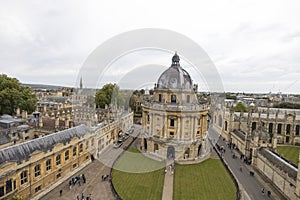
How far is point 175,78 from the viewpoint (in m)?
29.5

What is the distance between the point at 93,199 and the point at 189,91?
19490 mm

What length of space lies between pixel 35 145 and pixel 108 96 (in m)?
38.6

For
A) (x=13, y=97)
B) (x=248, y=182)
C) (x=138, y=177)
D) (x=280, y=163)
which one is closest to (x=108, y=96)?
(x=13, y=97)

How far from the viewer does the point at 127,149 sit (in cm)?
3206

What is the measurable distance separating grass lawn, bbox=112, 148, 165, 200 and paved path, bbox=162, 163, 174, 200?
42 centimetres

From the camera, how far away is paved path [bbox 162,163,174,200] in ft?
62.1

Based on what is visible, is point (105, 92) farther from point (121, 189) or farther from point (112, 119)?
point (121, 189)

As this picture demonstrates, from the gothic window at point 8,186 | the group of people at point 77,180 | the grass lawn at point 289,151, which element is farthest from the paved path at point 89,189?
the grass lawn at point 289,151

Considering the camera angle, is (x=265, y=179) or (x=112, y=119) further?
(x=112, y=119)

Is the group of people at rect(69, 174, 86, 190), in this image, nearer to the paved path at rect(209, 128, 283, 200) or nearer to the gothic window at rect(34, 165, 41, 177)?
the gothic window at rect(34, 165, 41, 177)

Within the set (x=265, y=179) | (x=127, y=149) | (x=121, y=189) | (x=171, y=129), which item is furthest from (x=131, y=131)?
(x=265, y=179)

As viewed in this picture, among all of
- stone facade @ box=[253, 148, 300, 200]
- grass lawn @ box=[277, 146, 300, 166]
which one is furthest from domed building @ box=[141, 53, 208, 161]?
grass lawn @ box=[277, 146, 300, 166]

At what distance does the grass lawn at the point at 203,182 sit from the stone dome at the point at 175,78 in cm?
1149

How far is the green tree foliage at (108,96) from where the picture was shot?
50.6 m
